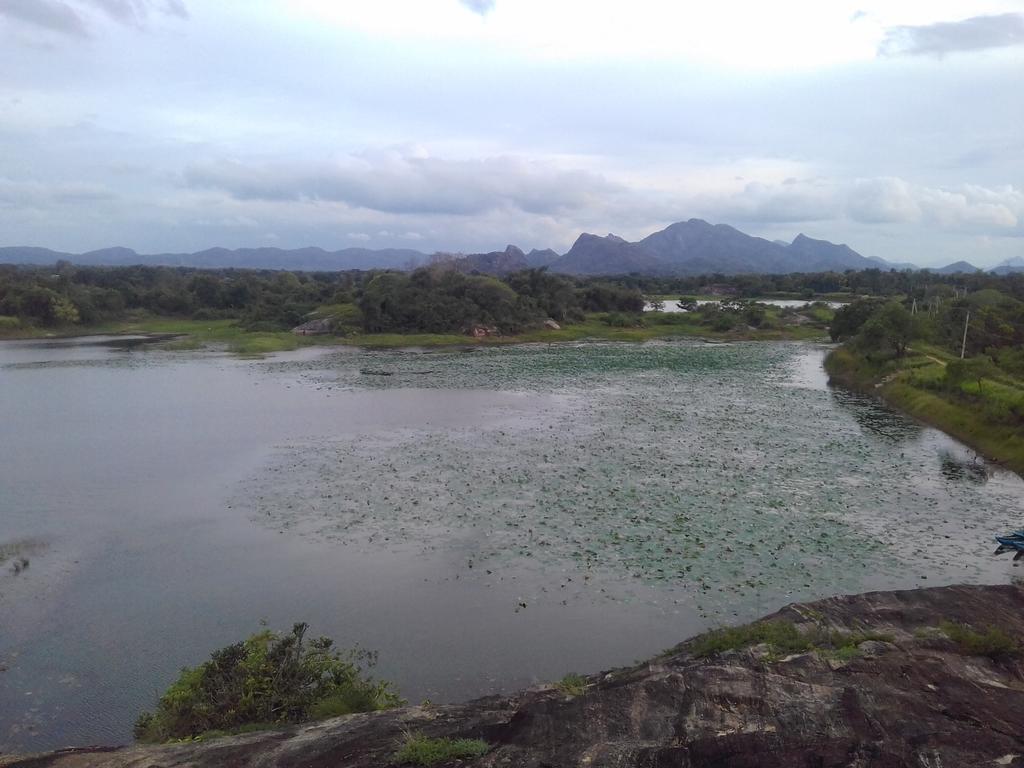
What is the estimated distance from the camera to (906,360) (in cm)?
4484

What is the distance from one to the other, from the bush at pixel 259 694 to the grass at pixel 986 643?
30.3ft

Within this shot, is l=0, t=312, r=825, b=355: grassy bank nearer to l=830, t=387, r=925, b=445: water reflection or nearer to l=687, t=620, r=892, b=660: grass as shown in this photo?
l=830, t=387, r=925, b=445: water reflection

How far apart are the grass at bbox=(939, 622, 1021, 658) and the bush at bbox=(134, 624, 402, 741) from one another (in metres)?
9.22

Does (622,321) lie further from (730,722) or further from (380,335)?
(730,722)

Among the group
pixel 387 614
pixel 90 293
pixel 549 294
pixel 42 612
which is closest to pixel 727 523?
pixel 387 614

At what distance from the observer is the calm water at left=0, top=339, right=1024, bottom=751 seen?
44.2 ft

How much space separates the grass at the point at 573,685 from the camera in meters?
9.97

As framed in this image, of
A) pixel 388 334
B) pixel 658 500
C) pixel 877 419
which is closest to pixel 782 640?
pixel 658 500

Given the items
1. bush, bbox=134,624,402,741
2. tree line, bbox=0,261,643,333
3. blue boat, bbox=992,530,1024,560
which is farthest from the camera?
tree line, bbox=0,261,643,333

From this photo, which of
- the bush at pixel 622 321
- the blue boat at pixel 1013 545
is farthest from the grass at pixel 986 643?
the bush at pixel 622 321

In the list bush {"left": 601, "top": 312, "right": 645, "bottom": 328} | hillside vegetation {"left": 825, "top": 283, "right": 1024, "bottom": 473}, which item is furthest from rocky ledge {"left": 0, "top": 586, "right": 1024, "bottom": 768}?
bush {"left": 601, "top": 312, "right": 645, "bottom": 328}

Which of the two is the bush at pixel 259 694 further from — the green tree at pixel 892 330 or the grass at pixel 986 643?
the green tree at pixel 892 330

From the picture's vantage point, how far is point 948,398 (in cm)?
3419

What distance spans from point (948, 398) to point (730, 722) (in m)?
32.1
